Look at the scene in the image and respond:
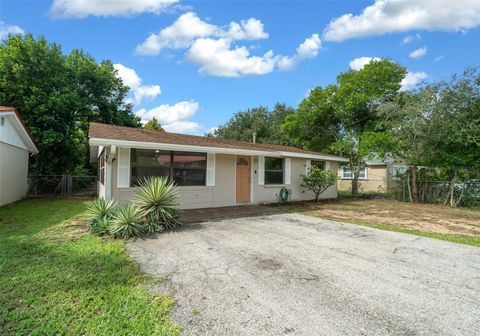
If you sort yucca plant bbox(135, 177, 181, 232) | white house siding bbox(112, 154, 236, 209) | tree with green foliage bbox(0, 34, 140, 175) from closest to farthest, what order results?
yucca plant bbox(135, 177, 181, 232)
white house siding bbox(112, 154, 236, 209)
tree with green foliage bbox(0, 34, 140, 175)

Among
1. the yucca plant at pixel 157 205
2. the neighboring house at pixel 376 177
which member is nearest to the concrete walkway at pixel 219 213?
the yucca plant at pixel 157 205

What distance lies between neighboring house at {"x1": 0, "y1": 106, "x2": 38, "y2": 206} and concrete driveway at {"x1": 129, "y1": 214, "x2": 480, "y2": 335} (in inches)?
340

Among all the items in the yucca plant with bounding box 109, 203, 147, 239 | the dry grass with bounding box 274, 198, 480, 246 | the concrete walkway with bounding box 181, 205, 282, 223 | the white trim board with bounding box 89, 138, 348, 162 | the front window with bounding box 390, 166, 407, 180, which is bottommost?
the dry grass with bounding box 274, 198, 480, 246

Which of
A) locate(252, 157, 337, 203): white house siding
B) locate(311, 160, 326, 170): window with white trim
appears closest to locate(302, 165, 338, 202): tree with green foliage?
locate(252, 157, 337, 203): white house siding

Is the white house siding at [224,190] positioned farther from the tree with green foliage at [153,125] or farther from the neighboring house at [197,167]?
the tree with green foliage at [153,125]

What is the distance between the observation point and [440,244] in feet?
19.7

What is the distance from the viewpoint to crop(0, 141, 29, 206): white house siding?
10266mm

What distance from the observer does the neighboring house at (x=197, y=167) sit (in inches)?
331

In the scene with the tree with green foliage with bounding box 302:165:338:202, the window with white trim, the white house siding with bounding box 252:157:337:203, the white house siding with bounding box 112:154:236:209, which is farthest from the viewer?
the window with white trim

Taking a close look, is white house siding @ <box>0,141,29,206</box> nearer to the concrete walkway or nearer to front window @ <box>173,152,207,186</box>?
front window @ <box>173,152,207,186</box>

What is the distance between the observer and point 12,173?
11.3m

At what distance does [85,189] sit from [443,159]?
20.8 metres

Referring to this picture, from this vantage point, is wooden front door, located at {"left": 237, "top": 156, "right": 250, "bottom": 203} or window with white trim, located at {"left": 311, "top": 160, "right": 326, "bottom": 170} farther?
window with white trim, located at {"left": 311, "top": 160, "right": 326, "bottom": 170}

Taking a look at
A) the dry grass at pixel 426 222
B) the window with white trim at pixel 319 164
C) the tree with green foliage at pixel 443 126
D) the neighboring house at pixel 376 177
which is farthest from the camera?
the neighboring house at pixel 376 177
